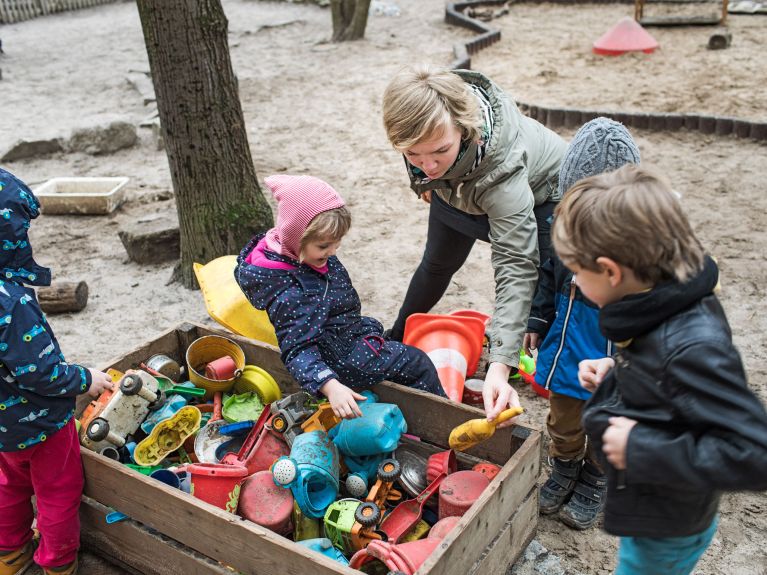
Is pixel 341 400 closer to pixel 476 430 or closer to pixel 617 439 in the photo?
pixel 476 430

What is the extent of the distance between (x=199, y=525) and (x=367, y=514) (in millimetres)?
469

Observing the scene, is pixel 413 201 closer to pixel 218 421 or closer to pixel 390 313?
pixel 390 313

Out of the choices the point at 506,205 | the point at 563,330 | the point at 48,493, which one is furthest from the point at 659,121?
the point at 48,493

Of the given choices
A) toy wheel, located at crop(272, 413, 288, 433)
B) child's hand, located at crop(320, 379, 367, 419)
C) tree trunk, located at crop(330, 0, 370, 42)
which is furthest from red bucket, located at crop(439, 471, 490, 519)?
tree trunk, located at crop(330, 0, 370, 42)

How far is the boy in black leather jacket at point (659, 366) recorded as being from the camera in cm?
129

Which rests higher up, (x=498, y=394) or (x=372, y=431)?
(x=498, y=394)

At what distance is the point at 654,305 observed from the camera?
1.36m

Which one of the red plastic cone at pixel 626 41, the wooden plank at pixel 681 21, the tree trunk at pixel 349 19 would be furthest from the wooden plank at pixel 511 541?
the tree trunk at pixel 349 19

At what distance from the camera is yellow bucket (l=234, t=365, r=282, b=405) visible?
272cm

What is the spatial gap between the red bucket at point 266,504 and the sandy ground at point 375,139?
1.86 ft

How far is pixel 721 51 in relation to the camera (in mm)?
8422

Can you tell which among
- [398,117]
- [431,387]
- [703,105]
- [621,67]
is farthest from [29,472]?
[621,67]

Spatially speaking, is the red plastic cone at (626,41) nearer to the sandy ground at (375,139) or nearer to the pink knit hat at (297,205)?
the sandy ground at (375,139)

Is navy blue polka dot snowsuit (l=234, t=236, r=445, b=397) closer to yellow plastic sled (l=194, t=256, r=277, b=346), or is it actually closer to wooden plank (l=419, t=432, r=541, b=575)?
yellow plastic sled (l=194, t=256, r=277, b=346)
